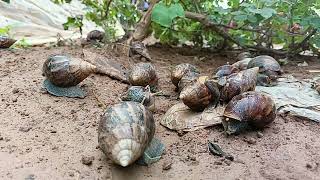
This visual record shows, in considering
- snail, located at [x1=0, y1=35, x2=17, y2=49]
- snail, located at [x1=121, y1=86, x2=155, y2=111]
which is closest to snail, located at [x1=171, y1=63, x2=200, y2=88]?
snail, located at [x1=121, y1=86, x2=155, y2=111]

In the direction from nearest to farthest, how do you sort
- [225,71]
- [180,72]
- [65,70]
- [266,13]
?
[65,70], [225,71], [180,72], [266,13]

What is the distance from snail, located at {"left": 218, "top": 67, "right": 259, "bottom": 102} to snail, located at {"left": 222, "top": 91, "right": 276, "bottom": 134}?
0.47 ft

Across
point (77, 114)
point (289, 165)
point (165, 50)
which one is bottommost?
Answer: point (165, 50)

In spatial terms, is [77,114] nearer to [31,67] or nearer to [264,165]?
[31,67]

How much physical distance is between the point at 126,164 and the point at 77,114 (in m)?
0.69

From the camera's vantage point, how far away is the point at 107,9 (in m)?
3.57

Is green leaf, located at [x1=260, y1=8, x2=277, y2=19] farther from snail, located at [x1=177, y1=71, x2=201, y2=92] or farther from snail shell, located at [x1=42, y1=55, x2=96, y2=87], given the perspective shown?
snail shell, located at [x1=42, y1=55, x2=96, y2=87]

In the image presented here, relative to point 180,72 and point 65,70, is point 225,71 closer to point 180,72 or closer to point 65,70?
point 180,72

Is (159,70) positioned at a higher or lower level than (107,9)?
lower

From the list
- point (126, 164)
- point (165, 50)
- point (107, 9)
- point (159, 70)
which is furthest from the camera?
point (165, 50)

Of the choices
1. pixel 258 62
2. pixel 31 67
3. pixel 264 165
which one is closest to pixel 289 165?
pixel 264 165

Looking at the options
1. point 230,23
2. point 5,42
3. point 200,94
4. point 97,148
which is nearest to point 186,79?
point 200,94

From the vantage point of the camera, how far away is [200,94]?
7.41 ft

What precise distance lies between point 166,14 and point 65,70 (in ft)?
2.78
